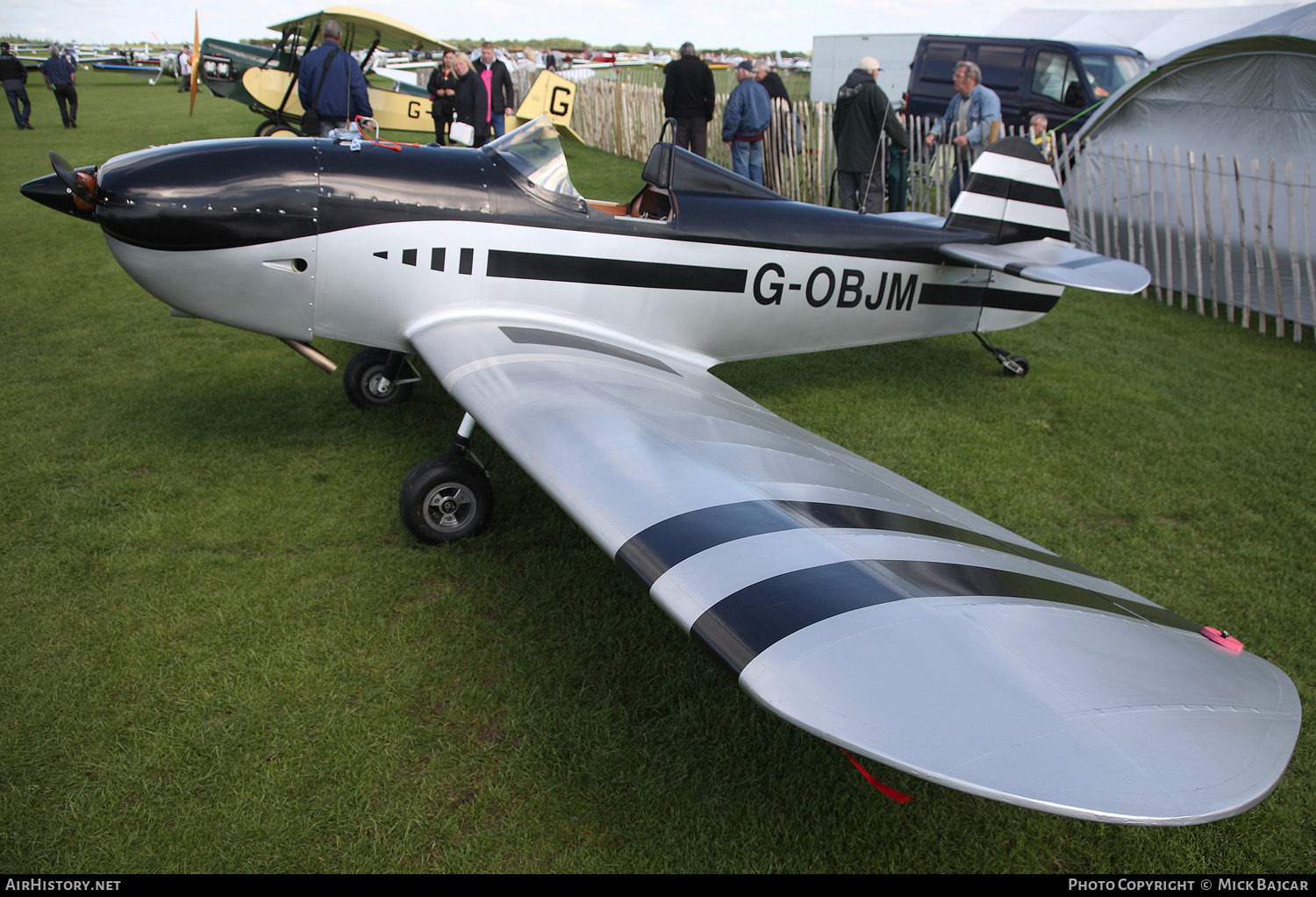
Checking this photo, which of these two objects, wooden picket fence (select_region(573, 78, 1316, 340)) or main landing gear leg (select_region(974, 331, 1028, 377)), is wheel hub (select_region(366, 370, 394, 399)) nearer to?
main landing gear leg (select_region(974, 331, 1028, 377))

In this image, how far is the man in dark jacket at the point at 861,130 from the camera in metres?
8.66

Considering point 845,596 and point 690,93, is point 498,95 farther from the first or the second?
point 845,596

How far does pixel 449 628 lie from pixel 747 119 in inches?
363

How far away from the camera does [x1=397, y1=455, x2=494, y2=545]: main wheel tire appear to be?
11.8 ft

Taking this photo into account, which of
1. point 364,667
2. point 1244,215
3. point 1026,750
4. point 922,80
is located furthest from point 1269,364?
point 922,80

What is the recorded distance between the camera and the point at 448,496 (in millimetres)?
3721

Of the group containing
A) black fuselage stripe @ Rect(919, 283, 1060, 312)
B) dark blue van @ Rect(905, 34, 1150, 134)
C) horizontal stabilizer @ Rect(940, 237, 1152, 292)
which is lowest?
black fuselage stripe @ Rect(919, 283, 1060, 312)

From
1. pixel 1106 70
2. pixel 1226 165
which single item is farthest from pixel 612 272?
pixel 1106 70

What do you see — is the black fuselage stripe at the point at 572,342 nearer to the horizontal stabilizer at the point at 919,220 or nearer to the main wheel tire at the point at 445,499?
the main wheel tire at the point at 445,499

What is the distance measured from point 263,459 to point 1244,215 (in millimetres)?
8896

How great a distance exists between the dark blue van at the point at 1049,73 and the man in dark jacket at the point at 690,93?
17.0 ft

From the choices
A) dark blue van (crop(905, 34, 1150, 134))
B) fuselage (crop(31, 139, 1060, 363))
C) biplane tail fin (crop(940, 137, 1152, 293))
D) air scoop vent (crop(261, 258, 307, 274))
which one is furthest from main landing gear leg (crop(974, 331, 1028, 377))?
dark blue van (crop(905, 34, 1150, 134))

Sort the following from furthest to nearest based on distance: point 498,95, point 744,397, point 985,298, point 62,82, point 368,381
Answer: point 62,82 < point 498,95 < point 985,298 < point 368,381 < point 744,397

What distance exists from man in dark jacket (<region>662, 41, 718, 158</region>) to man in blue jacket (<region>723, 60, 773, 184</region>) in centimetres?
68
